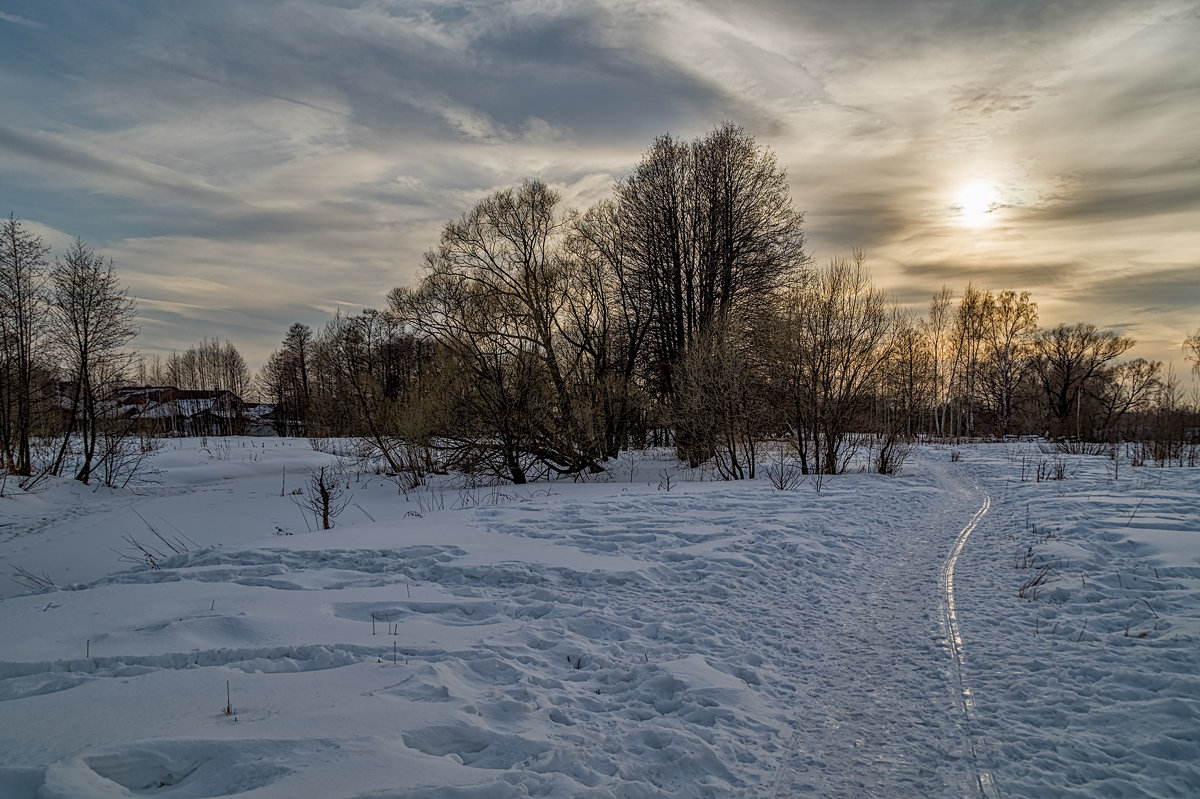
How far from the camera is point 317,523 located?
13117 millimetres

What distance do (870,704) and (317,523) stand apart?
11.9 m

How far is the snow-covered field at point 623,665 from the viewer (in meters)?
3.12

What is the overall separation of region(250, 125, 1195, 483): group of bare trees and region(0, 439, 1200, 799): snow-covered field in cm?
936

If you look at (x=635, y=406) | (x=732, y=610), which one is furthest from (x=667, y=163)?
(x=732, y=610)

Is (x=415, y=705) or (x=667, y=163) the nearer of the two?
(x=415, y=705)

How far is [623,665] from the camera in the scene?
4.64 metres

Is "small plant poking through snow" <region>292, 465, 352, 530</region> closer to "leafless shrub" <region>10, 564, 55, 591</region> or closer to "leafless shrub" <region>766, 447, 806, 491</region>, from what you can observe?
"leafless shrub" <region>10, 564, 55, 591</region>

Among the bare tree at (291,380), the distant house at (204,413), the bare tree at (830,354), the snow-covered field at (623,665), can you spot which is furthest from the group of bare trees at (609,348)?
the bare tree at (291,380)

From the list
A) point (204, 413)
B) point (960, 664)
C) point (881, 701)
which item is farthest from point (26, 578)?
point (204, 413)

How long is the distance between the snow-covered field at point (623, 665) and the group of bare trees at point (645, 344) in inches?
369

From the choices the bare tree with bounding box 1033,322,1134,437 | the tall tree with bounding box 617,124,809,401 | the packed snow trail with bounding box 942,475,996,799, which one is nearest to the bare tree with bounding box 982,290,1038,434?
the bare tree with bounding box 1033,322,1134,437

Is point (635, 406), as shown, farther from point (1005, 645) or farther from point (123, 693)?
point (123, 693)

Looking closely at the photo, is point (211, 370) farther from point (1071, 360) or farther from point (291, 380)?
point (1071, 360)

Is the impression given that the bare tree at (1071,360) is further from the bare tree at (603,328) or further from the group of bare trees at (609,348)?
the bare tree at (603,328)
